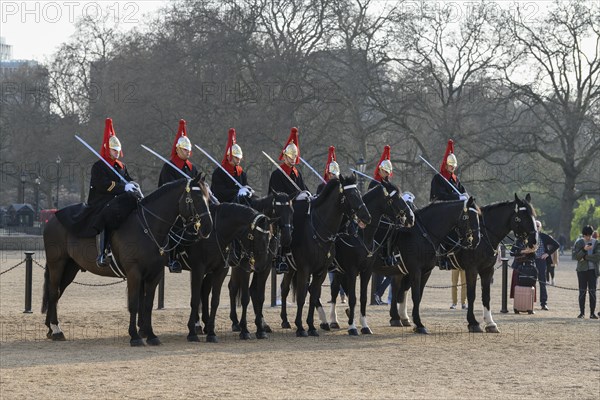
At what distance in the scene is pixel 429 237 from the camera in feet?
59.9

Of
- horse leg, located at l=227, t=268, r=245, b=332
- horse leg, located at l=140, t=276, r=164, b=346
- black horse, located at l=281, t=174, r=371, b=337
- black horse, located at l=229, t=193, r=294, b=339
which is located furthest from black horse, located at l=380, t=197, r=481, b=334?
horse leg, located at l=140, t=276, r=164, b=346

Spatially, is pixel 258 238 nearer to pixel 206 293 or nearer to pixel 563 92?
pixel 206 293

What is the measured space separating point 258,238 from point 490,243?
176 inches

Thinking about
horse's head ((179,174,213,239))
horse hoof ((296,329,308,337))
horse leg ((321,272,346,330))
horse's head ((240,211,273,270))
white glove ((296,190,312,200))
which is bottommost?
horse hoof ((296,329,308,337))

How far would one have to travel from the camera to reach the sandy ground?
11812 millimetres

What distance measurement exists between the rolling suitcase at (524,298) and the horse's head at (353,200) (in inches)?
291

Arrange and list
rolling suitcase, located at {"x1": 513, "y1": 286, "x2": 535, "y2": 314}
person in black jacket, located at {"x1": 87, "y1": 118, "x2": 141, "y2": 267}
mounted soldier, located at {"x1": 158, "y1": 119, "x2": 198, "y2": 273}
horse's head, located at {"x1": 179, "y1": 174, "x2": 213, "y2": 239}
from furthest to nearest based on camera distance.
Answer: rolling suitcase, located at {"x1": 513, "y1": 286, "x2": 535, "y2": 314} < mounted soldier, located at {"x1": 158, "y1": 119, "x2": 198, "y2": 273} < person in black jacket, located at {"x1": 87, "y1": 118, "x2": 141, "y2": 267} < horse's head, located at {"x1": 179, "y1": 174, "x2": 213, "y2": 239}

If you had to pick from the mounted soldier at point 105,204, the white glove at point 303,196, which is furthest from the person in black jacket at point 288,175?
the mounted soldier at point 105,204

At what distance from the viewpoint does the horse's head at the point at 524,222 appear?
18531 millimetres

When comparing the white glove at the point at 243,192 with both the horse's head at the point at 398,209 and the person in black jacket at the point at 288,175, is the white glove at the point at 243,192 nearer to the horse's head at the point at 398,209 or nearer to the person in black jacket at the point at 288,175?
the person in black jacket at the point at 288,175

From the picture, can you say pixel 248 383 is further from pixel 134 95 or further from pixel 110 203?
pixel 134 95

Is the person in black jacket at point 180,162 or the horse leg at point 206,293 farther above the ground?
the person in black jacket at point 180,162

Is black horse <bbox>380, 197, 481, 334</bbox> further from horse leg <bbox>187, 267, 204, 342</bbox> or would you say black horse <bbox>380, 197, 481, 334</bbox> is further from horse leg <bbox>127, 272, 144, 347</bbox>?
horse leg <bbox>127, 272, 144, 347</bbox>

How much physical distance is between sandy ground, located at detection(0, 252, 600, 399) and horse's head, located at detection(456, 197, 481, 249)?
4.79ft
